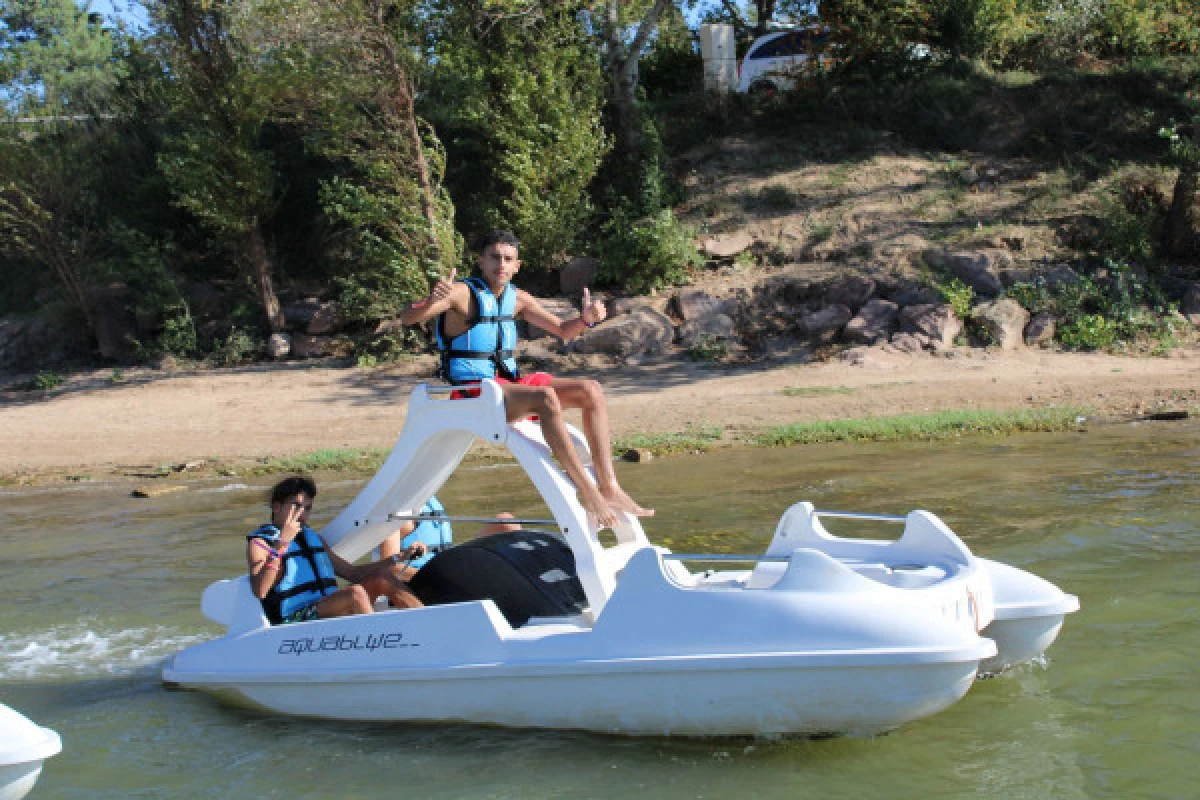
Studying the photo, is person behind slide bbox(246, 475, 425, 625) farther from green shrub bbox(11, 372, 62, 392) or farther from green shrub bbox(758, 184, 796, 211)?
green shrub bbox(758, 184, 796, 211)

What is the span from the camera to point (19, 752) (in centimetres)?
412

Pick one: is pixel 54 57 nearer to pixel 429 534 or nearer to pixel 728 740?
pixel 429 534

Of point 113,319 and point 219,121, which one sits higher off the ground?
point 219,121

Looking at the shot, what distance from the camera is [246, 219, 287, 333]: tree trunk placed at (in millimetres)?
18922

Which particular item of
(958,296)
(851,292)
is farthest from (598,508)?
(851,292)

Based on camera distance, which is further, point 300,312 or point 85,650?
point 300,312

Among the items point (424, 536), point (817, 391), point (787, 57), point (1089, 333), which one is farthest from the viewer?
point (787, 57)

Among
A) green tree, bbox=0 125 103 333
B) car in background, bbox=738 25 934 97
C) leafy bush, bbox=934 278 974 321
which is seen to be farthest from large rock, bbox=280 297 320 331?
leafy bush, bbox=934 278 974 321

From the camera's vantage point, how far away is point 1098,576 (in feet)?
23.9

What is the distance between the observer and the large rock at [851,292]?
650 inches

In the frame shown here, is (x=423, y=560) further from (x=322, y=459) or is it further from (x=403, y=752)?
(x=322, y=459)

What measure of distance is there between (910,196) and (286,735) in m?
15.7

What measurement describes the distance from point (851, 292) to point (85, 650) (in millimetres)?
11938

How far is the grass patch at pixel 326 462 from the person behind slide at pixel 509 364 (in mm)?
6637
